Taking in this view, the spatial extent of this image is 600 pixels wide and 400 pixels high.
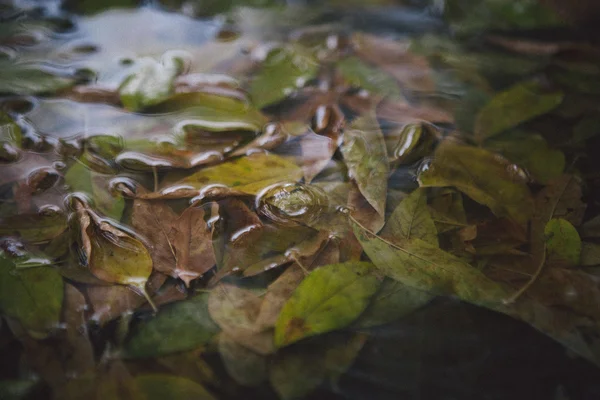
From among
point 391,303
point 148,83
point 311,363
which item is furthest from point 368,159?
point 148,83

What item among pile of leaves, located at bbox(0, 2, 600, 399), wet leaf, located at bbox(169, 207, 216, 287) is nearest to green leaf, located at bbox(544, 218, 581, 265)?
pile of leaves, located at bbox(0, 2, 600, 399)

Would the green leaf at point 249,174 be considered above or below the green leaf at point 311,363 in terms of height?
above

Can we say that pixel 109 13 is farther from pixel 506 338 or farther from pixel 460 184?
pixel 506 338

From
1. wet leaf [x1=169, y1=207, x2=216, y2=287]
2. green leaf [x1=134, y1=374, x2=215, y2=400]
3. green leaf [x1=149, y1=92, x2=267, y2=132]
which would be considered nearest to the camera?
green leaf [x1=134, y1=374, x2=215, y2=400]

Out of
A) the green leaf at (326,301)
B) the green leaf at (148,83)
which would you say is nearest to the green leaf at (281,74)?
the green leaf at (148,83)

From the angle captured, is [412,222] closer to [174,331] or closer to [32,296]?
[174,331]

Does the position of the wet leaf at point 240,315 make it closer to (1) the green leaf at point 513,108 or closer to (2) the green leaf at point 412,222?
(2) the green leaf at point 412,222

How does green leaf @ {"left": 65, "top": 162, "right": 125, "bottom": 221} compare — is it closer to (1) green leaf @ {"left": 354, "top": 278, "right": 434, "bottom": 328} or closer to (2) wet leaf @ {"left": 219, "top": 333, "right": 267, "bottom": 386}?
(2) wet leaf @ {"left": 219, "top": 333, "right": 267, "bottom": 386}
